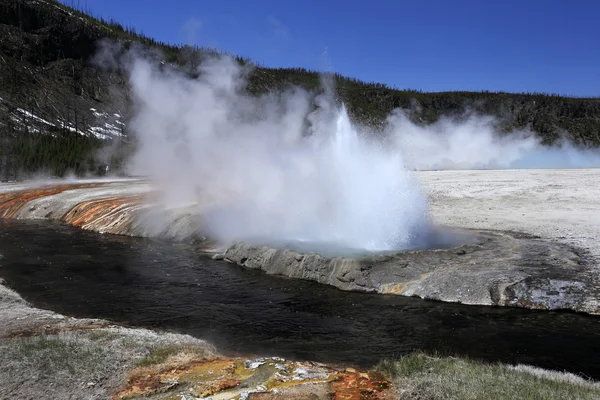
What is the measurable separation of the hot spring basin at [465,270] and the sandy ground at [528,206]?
4.19ft

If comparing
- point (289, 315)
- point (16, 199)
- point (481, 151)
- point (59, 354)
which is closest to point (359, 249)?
point (289, 315)

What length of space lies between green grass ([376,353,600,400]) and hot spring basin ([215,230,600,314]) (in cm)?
323

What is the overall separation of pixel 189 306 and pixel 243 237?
5119 mm

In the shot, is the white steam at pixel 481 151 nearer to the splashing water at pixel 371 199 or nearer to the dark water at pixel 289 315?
the splashing water at pixel 371 199

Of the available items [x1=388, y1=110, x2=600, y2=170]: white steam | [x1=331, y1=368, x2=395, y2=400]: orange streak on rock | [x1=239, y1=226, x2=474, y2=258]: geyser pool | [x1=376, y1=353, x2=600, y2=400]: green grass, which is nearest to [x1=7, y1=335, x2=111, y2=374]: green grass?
[x1=331, y1=368, x2=395, y2=400]: orange streak on rock

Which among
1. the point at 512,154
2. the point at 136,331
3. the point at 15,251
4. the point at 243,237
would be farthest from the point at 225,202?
the point at 512,154

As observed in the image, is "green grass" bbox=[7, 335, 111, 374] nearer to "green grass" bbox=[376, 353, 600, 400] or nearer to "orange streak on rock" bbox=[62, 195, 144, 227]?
"green grass" bbox=[376, 353, 600, 400]

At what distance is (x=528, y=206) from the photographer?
59.9 feet

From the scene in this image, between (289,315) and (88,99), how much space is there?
84536 mm

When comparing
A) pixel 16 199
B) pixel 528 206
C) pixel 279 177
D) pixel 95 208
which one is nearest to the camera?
pixel 279 177

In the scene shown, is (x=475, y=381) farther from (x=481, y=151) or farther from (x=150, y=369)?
(x=481, y=151)

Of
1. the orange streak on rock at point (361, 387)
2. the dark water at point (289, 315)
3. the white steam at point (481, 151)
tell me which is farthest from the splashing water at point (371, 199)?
the white steam at point (481, 151)

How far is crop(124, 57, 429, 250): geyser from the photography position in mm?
13273

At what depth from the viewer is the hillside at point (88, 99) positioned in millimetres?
65125
